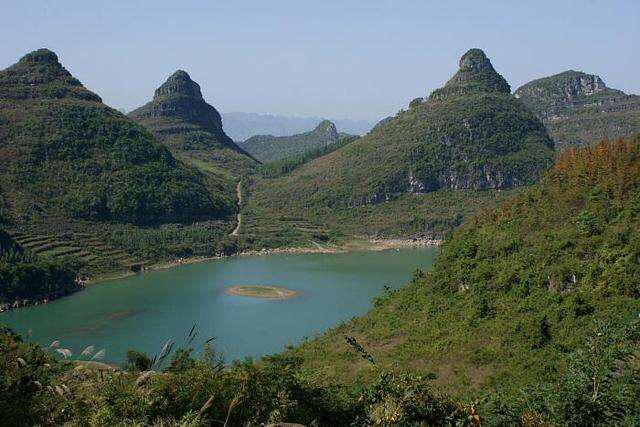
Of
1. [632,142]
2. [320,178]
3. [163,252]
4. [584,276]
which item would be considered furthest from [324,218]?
[584,276]

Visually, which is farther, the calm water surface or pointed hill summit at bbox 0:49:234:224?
pointed hill summit at bbox 0:49:234:224

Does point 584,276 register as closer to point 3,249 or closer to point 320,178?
point 3,249

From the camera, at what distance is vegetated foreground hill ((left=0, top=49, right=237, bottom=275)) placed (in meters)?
67.1

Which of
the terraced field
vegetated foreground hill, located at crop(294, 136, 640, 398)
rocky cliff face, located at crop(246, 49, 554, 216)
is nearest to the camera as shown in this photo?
vegetated foreground hill, located at crop(294, 136, 640, 398)

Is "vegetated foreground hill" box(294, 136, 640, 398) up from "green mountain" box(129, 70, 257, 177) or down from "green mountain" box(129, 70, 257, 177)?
down

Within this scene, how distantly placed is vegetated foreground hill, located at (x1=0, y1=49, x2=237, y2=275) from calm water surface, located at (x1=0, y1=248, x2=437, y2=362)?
6.89 metres

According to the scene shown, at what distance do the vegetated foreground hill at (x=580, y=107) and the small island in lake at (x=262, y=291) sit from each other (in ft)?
279

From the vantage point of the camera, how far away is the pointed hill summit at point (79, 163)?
73750 mm

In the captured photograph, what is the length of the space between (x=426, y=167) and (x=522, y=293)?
2871 inches

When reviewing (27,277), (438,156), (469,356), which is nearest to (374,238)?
(438,156)

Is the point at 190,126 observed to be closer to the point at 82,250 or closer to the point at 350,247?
the point at 350,247

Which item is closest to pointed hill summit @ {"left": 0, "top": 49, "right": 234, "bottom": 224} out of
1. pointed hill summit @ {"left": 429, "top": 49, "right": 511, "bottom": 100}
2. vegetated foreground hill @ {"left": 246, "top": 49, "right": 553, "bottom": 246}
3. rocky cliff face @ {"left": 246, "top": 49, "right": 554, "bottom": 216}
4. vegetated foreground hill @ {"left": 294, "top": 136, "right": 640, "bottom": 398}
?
vegetated foreground hill @ {"left": 246, "top": 49, "right": 553, "bottom": 246}

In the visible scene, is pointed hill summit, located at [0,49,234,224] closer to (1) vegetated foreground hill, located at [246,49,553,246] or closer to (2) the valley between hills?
(2) the valley between hills

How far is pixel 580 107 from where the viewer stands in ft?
481
